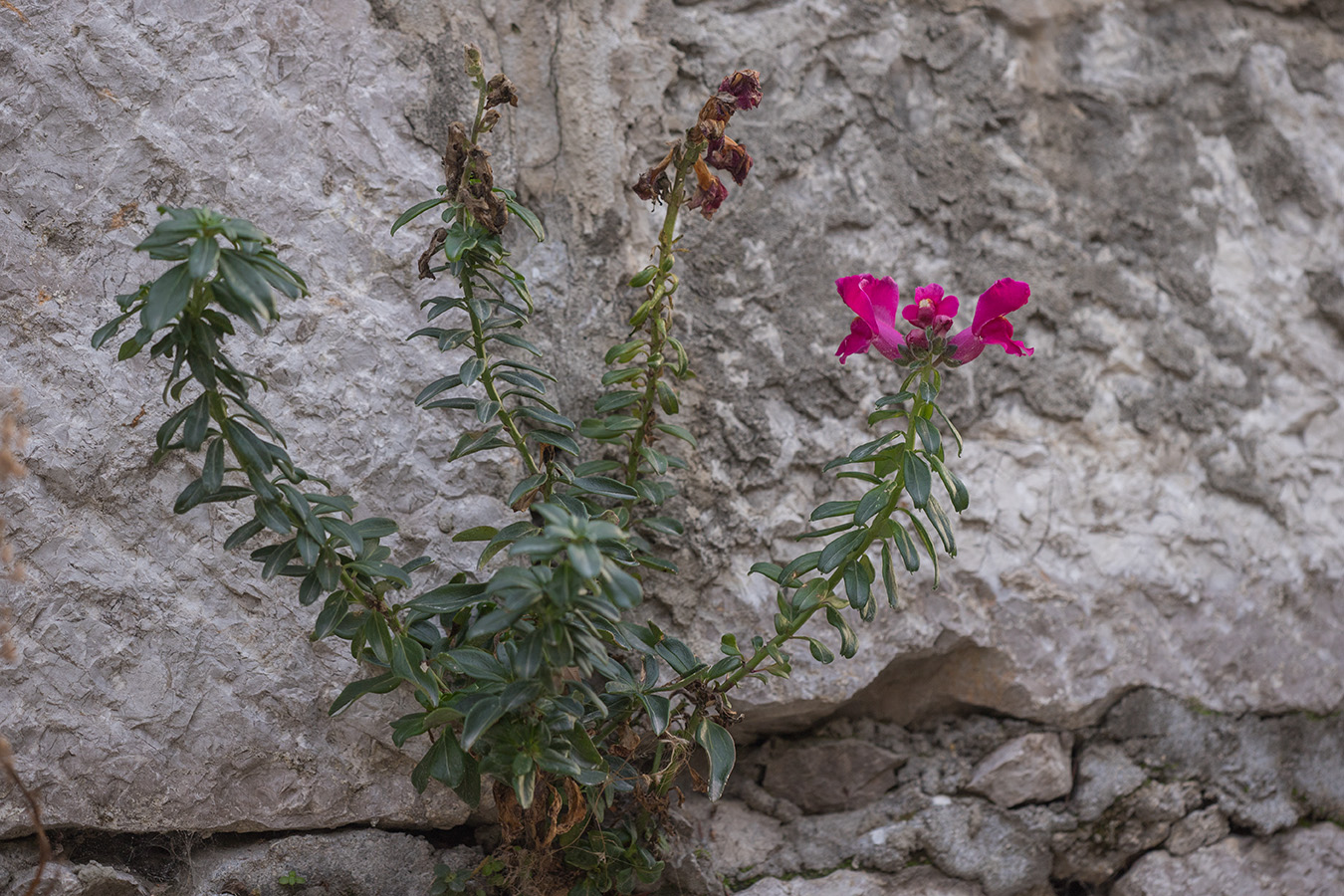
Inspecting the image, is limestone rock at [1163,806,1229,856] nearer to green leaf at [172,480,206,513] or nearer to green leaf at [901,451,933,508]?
green leaf at [901,451,933,508]

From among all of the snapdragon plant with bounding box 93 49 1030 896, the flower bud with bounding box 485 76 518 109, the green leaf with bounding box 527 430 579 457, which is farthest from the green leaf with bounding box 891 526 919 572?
the flower bud with bounding box 485 76 518 109

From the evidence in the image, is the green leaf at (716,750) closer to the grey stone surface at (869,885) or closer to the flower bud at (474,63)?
the grey stone surface at (869,885)

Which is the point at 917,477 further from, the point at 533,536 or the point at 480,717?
the point at 480,717

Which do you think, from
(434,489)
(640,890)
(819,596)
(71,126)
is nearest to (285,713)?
(434,489)

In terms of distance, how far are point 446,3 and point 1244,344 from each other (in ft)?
7.01

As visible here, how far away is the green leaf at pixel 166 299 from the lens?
1280mm

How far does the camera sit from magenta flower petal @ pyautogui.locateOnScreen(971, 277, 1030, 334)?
1485mm

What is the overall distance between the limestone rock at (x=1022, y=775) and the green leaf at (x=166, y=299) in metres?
1.84

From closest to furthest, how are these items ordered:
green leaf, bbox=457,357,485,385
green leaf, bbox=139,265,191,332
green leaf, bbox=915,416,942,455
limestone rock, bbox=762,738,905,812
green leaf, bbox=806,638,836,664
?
green leaf, bbox=139,265,191,332 < green leaf, bbox=915,416,942,455 < green leaf, bbox=457,357,485,385 < green leaf, bbox=806,638,836,664 < limestone rock, bbox=762,738,905,812

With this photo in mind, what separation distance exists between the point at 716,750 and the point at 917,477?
23.2 inches

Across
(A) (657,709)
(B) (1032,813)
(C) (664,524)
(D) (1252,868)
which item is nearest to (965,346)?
(C) (664,524)

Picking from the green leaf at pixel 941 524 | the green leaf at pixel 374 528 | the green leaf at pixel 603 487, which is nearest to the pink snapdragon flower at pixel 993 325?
the green leaf at pixel 941 524

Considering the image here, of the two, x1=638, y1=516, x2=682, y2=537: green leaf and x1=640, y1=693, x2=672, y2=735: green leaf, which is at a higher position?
x1=638, y1=516, x2=682, y2=537: green leaf

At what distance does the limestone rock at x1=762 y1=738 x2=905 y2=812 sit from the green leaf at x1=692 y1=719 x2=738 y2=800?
1.64 ft
